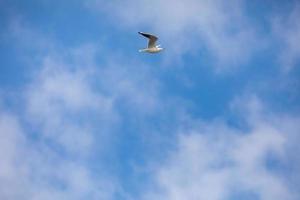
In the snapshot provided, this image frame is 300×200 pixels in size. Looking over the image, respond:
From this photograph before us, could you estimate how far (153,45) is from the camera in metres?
108

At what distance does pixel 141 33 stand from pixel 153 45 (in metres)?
4.88

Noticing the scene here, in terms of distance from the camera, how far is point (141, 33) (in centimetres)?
10419
